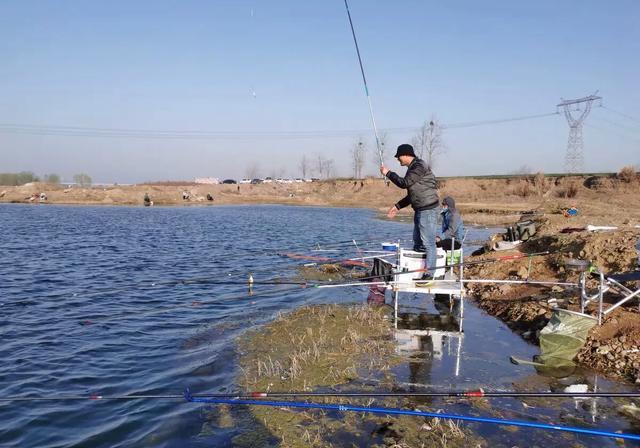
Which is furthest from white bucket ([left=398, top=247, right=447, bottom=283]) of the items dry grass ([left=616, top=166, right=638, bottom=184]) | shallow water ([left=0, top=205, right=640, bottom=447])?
dry grass ([left=616, top=166, right=638, bottom=184])

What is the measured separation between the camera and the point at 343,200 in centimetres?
8031

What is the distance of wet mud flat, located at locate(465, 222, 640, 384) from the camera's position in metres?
7.16

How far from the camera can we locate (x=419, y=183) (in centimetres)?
888

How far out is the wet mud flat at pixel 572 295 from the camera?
7.16 metres

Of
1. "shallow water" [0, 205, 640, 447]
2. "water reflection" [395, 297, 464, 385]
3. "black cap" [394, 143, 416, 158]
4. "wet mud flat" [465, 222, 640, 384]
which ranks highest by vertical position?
"black cap" [394, 143, 416, 158]

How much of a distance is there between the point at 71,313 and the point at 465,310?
343 inches

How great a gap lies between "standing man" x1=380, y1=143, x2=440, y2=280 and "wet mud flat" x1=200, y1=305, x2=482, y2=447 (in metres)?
1.74

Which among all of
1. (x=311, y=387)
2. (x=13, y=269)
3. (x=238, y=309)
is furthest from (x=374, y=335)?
(x=13, y=269)

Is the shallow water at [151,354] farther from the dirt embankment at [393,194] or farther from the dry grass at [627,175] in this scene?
the dry grass at [627,175]

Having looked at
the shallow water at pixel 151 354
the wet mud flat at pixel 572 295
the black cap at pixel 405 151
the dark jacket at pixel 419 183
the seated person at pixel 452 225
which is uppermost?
the black cap at pixel 405 151

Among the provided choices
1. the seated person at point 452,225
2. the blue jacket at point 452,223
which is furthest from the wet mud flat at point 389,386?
the blue jacket at point 452,223

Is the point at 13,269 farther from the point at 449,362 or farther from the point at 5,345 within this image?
the point at 449,362

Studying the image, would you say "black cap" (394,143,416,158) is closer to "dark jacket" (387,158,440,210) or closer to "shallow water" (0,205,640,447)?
"dark jacket" (387,158,440,210)

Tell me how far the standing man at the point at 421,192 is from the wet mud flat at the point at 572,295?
2168 millimetres
